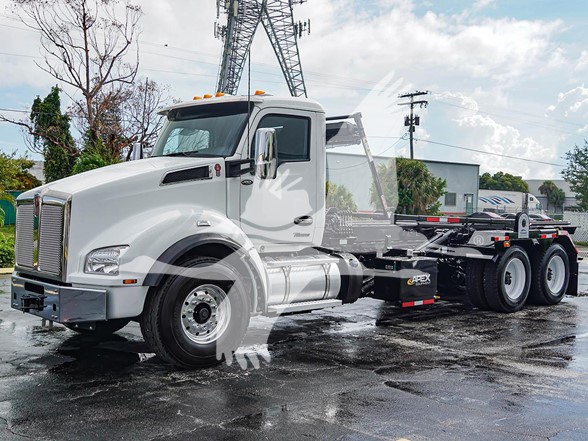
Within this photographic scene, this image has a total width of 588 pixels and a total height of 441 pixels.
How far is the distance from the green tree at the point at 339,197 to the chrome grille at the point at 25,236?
3.54m

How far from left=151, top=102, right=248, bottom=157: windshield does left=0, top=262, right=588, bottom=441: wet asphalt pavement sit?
2.34 m

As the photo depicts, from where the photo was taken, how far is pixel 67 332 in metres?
8.43

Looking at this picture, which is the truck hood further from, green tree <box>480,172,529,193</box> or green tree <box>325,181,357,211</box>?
green tree <box>480,172,529,193</box>

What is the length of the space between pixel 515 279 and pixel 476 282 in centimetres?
94

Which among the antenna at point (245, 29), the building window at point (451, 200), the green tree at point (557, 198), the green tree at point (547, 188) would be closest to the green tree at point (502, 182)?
the green tree at point (547, 188)

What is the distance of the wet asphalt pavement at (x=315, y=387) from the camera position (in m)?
4.99

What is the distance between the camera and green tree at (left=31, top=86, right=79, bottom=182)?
1004 inches

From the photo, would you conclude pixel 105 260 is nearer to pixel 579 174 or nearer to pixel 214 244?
pixel 214 244

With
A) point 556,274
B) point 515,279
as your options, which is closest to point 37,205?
point 515,279

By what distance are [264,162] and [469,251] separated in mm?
4832

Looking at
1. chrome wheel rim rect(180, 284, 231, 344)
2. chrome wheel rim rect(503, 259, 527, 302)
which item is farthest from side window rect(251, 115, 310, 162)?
chrome wheel rim rect(503, 259, 527, 302)

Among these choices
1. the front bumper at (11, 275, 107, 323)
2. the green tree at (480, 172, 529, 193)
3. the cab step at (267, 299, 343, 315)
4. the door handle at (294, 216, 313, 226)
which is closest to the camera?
the front bumper at (11, 275, 107, 323)

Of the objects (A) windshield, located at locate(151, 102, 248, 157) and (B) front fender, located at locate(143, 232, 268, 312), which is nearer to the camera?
(B) front fender, located at locate(143, 232, 268, 312)

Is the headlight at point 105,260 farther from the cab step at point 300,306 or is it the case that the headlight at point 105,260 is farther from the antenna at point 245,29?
the antenna at point 245,29
